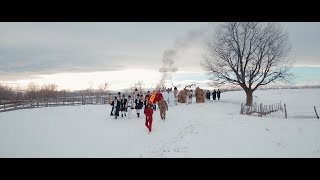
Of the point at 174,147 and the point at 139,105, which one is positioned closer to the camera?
the point at 174,147

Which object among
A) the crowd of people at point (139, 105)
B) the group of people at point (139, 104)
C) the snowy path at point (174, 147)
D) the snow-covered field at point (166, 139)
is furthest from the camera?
the group of people at point (139, 104)

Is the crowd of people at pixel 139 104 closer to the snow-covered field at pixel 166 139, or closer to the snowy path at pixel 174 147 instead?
the snow-covered field at pixel 166 139

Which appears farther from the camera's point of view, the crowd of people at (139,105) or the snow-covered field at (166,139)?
the crowd of people at (139,105)

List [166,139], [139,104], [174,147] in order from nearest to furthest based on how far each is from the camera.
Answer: [174,147] → [166,139] → [139,104]

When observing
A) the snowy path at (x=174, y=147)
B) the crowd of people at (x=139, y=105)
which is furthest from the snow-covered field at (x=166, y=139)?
the crowd of people at (x=139, y=105)

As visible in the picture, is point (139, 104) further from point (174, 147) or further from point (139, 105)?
point (174, 147)

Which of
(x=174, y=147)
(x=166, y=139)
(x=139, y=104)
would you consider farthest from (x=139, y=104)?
(x=174, y=147)

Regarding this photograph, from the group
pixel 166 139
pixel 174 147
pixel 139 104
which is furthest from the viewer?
pixel 139 104

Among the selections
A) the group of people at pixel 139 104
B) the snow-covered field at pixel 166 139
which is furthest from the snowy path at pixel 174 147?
the group of people at pixel 139 104

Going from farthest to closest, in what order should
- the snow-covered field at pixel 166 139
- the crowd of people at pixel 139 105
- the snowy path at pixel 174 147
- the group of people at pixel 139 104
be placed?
the group of people at pixel 139 104, the crowd of people at pixel 139 105, the snow-covered field at pixel 166 139, the snowy path at pixel 174 147

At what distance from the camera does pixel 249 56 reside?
35875 millimetres

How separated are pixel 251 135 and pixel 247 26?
76.2 feet

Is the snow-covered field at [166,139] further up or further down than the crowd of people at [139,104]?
further down
